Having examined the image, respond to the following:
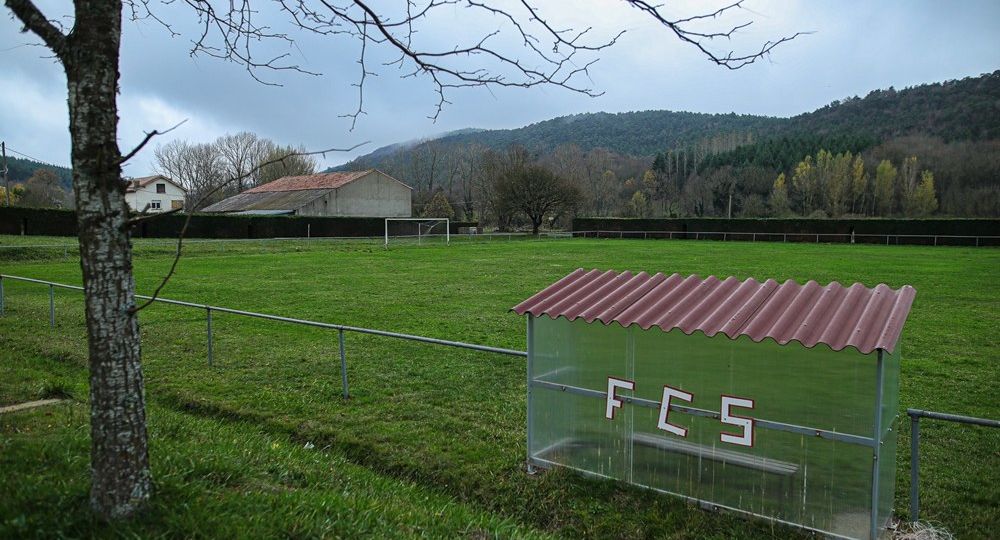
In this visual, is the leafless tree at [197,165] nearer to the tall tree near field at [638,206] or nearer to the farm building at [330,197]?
the farm building at [330,197]

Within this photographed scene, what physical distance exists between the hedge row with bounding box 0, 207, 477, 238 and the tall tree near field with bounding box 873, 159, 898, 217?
7174 cm

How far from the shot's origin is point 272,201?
216 ft

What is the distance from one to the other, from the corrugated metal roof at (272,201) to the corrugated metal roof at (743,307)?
192ft

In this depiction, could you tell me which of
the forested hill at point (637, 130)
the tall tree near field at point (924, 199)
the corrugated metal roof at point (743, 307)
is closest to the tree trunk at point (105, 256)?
the corrugated metal roof at point (743, 307)

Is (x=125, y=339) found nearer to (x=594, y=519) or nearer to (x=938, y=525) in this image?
(x=594, y=519)

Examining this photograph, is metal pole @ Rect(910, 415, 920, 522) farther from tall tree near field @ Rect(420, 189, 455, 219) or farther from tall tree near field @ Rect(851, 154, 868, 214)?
tall tree near field @ Rect(851, 154, 868, 214)

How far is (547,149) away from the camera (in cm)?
14212

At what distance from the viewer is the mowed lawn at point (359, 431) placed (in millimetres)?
3941

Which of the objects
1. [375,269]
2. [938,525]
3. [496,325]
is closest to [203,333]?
[496,325]

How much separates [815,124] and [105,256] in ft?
500

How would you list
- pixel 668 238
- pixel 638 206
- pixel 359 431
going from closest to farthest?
pixel 359 431 < pixel 668 238 < pixel 638 206

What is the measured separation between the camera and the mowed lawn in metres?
3.94

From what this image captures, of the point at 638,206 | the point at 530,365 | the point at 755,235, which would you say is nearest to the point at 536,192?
the point at 755,235

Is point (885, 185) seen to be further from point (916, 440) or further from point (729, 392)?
point (729, 392)
